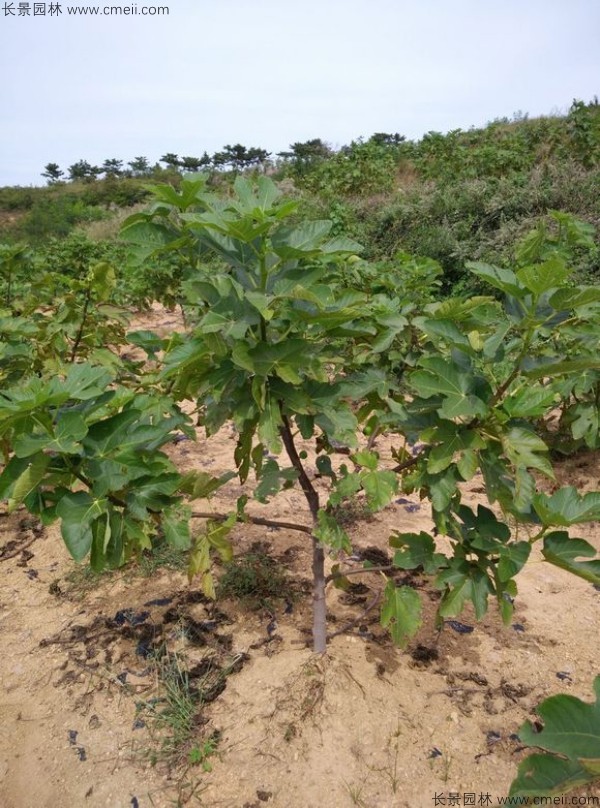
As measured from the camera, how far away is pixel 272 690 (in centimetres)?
209

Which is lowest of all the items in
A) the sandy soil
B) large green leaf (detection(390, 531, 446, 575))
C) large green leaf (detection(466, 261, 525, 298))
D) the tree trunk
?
the sandy soil

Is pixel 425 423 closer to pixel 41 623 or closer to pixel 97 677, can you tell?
pixel 97 677

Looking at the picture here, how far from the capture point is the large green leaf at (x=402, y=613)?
1.72 m

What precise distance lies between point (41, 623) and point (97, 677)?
513 mm

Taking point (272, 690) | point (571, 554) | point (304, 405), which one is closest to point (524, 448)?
point (571, 554)

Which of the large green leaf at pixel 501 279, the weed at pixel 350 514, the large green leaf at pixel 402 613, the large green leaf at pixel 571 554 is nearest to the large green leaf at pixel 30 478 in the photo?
the large green leaf at pixel 402 613

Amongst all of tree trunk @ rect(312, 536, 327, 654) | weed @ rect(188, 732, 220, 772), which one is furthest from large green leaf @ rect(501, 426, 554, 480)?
weed @ rect(188, 732, 220, 772)

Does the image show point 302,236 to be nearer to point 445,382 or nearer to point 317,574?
point 445,382

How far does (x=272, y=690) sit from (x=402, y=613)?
71 cm

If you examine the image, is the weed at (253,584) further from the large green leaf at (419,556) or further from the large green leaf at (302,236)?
the large green leaf at (302,236)

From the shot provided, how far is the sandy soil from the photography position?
5.89 feet

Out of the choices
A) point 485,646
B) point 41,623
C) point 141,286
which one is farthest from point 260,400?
point 141,286

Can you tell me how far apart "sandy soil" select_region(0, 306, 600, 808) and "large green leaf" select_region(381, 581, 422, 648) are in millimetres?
460

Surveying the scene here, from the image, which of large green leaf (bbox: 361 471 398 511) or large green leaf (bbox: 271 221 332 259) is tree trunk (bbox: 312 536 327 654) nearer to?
large green leaf (bbox: 361 471 398 511)
